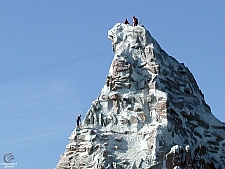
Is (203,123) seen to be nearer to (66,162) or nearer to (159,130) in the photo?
(159,130)

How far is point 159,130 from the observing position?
52.8 m

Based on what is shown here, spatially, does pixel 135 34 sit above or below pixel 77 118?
above

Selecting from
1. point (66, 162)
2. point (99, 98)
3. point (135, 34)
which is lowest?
point (66, 162)

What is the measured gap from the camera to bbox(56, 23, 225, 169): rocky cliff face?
172ft

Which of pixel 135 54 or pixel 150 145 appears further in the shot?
pixel 135 54

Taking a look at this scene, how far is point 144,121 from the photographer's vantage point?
178 feet

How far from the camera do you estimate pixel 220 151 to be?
56562mm

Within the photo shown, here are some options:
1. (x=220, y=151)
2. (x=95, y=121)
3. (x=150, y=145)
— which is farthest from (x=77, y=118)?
(x=220, y=151)

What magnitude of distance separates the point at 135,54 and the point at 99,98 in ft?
13.3

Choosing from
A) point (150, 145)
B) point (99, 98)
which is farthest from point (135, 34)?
point (150, 145)

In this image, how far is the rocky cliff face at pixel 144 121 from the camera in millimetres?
52531

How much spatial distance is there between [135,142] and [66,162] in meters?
4.41

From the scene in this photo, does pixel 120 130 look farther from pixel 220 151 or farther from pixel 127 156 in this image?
pixel 220 151

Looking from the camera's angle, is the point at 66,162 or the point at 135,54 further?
the point at 135,54
